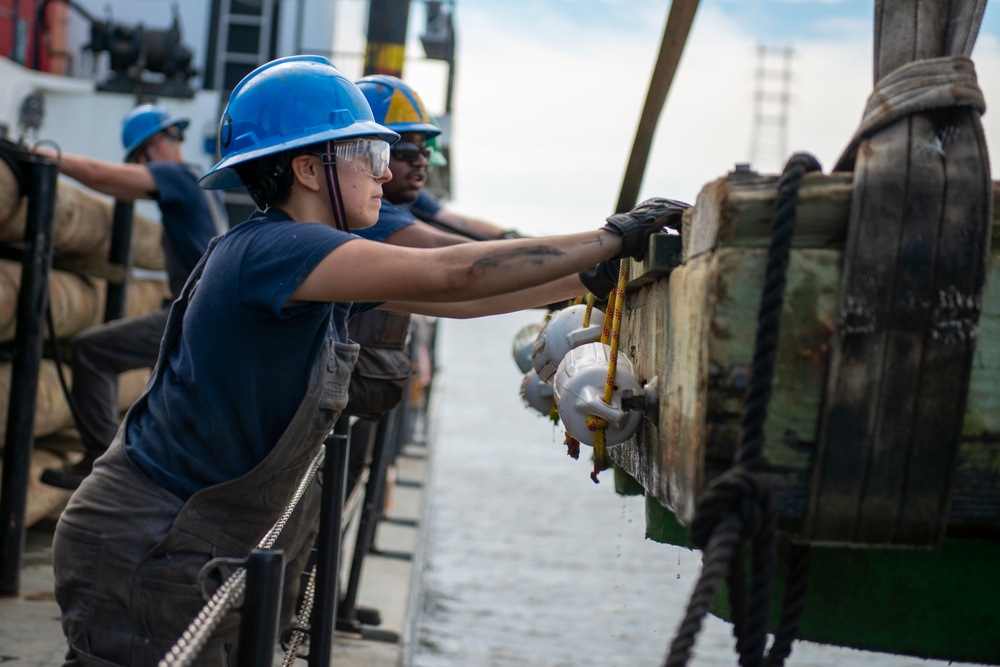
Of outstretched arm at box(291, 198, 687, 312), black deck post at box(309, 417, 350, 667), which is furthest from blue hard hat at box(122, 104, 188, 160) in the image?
outstretched arm at box(291, 198, 687, 312)

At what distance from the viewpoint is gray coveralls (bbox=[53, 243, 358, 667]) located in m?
2.63

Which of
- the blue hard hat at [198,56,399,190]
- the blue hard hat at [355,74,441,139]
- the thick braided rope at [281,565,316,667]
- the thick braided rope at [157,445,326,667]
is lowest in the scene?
the thick braided rope at [281,565,316,667]

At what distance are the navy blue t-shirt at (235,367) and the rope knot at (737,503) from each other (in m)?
1.06

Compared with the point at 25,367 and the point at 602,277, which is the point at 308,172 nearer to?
the point at 602,277

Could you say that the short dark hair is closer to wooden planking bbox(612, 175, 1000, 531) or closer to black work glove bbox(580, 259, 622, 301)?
black work glove bbox(580, 259, 622, 301)

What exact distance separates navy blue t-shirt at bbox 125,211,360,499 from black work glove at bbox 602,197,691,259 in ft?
1.86

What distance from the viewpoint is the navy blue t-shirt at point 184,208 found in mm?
6344

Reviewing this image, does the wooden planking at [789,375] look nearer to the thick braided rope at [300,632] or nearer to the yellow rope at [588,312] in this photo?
the yellow rope at [588,312]

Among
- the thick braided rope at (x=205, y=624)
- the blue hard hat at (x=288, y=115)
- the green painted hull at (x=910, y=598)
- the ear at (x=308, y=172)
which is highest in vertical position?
the blue hard hat at (x=288, y=115)

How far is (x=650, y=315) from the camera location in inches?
94.6

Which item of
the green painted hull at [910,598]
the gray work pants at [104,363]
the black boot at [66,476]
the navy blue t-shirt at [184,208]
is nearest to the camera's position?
the green painted hull at [910,598]

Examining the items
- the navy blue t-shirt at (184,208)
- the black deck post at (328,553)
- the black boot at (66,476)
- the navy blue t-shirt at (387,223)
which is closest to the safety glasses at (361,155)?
the black deck post at (328,553)

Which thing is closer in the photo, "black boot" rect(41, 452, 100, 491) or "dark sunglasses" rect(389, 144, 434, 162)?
"dark sunglasses" rect(389, 144, 434, 162)

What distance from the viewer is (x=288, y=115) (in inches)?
113
